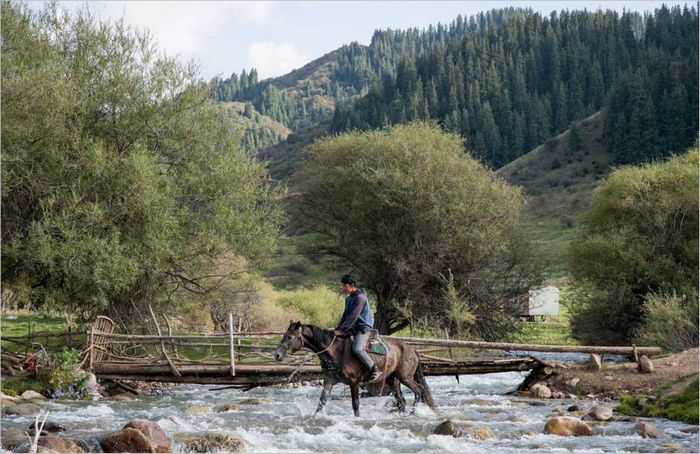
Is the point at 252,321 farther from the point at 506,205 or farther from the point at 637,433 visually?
the point at 637,433

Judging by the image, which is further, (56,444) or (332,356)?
(332,356)

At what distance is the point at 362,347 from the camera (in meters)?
18.1

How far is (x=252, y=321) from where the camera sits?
45.3 meters

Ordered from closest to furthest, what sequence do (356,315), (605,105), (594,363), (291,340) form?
1. (291,340)
2. (356,315)
3. (594,363)
4. (605,105)

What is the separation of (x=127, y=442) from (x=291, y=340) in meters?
4.20

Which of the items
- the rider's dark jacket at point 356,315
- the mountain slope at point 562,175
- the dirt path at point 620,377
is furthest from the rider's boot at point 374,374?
the mountain slope at point 562,175

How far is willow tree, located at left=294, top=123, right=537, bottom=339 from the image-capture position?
40688 mm

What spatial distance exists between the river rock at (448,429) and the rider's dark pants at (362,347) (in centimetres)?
200

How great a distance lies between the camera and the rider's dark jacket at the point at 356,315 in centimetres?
1803

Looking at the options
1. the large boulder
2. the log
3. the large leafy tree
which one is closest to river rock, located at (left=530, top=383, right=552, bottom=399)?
the log

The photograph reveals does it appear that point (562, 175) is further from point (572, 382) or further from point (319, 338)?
point (319, 338)

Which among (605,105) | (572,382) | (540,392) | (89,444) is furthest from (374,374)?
(605,105)

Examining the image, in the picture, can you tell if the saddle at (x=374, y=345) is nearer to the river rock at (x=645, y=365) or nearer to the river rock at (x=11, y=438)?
the river rock at (x=11, y=438)

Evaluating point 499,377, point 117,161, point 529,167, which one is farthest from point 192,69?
point 529,167
